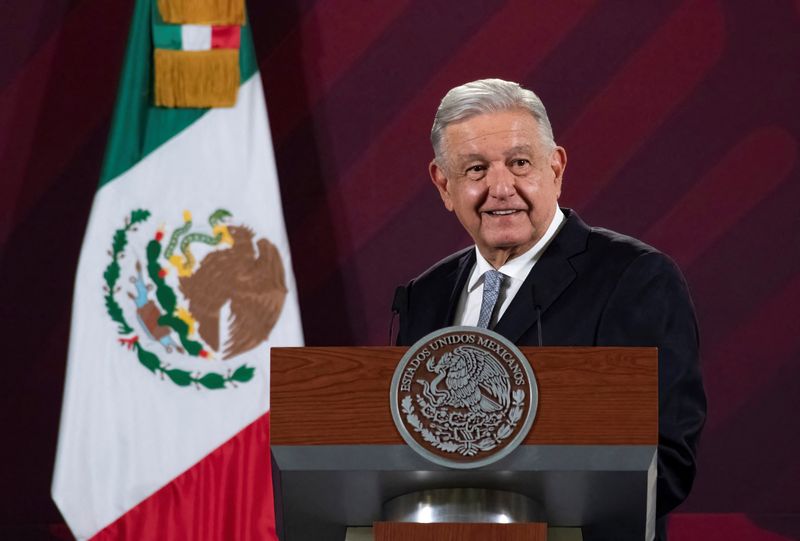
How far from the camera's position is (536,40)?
171 inches

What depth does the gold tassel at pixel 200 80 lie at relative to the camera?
4.07 metres

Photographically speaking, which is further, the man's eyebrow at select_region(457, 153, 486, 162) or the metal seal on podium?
the man's eyebrow at select_region(457, 153, 486, 162)

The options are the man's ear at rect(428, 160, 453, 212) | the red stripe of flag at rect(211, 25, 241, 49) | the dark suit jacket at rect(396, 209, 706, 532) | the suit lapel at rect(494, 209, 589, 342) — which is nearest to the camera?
the dark suit jacket at rect(396, 209, 706, 532)

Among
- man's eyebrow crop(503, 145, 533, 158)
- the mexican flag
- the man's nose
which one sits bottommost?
the man's nose

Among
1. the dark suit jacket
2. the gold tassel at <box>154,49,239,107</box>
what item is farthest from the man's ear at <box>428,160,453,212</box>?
the gold tassel at <box>154,49,239,107</box>

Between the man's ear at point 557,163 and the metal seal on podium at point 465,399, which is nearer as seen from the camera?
the metal seal on podium at point 465,399

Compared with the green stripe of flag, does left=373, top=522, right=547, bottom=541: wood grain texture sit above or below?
below

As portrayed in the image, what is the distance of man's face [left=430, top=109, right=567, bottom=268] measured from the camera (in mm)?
2232

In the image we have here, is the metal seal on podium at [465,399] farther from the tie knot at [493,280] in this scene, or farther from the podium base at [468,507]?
the tie knot at [493,280]

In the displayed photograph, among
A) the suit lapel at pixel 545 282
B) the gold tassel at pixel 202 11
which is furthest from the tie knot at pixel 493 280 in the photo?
the gold tassel at pixel 202 11

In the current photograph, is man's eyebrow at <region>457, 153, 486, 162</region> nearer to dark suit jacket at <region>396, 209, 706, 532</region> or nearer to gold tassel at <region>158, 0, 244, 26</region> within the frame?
dark suit jacket at <region>396, 209, 706, 532</region>

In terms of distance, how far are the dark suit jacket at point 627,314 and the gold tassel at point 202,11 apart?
83.0 inches

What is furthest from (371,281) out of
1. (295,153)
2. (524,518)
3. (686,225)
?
(524,518)

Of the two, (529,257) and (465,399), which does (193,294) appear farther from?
(465,399)
